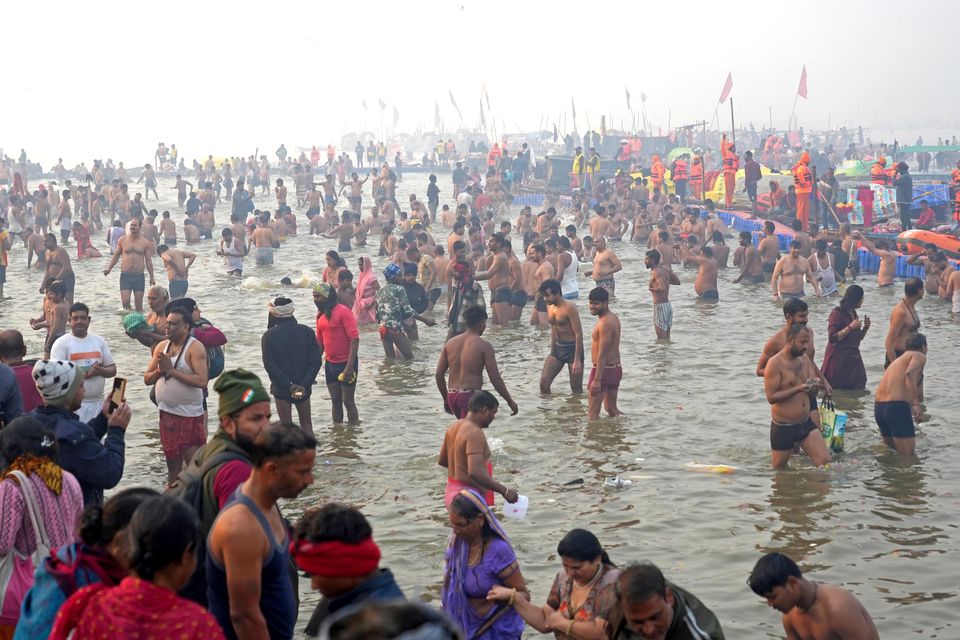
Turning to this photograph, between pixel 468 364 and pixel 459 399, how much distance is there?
1.05 feet

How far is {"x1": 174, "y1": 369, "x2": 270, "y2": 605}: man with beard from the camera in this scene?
4074 millimetres

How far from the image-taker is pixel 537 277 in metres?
16.5

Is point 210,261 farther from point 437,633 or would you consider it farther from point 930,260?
point 437,633

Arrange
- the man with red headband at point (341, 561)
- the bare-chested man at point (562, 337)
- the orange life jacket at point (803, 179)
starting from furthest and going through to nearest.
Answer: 1. the orange life jacket at point (803, 179)
2. the bare-chested man at point (562, 337)
3. the man with red headband at point (341, 561)

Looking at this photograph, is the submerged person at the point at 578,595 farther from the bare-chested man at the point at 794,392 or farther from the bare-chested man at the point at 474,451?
the bare-chested man at the point at 794,392

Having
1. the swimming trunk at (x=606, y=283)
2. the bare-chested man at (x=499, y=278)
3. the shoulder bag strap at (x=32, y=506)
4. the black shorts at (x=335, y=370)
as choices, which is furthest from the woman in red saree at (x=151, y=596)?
the swimming trunk at (x=606, y=283)

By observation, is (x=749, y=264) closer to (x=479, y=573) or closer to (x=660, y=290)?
(x=660, y=290)

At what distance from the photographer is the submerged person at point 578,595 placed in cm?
459

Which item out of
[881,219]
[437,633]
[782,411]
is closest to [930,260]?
[881,219]

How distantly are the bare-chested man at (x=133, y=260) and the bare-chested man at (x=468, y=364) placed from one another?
9.38 meters

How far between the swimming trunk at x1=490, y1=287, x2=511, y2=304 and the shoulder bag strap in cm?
1242

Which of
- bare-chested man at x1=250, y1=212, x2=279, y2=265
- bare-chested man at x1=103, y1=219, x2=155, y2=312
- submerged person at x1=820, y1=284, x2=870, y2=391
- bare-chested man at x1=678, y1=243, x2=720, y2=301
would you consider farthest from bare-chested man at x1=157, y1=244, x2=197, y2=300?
submerged person at x1=820, y1=284, x2=870, y2=391

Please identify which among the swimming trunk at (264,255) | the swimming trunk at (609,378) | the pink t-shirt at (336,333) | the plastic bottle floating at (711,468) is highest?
the pink t-shirt at (336,333)

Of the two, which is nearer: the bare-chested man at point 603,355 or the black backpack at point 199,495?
the black backpack at point 199,495
